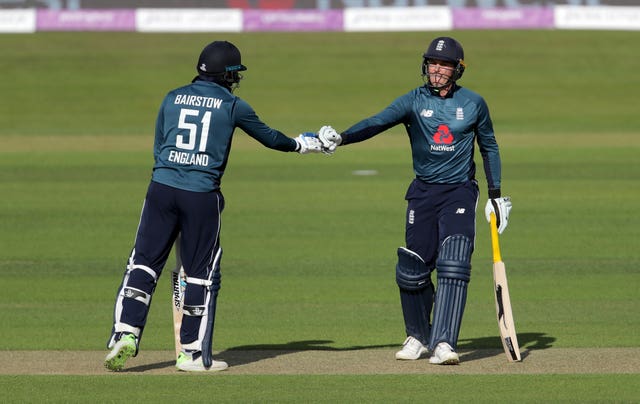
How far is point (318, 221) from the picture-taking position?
14906mm

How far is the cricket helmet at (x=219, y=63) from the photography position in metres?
8.15

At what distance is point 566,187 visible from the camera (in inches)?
690

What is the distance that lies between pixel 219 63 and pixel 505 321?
2.39 m

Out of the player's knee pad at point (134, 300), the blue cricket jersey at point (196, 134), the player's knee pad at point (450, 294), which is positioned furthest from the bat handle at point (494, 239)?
the player's knee pad at point (134, 300)

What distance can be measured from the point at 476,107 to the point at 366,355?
1.73 meters

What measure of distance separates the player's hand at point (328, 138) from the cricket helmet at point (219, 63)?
2.37 ft

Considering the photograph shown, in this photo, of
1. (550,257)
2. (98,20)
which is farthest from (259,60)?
(550,257)

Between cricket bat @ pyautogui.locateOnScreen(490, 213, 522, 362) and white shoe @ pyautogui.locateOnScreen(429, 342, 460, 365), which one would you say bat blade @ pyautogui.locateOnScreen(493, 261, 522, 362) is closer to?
cricket bat @ pyautogui.locateOnScreen(490, 213, 522, 362)

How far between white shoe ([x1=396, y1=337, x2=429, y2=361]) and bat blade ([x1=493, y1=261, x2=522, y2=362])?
52 cm

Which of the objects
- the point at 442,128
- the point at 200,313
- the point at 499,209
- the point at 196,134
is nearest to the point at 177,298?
the point at 200,313

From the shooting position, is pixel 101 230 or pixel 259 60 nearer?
pixel 101 230
